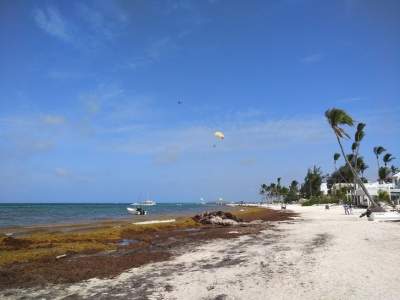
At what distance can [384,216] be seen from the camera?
32906mm

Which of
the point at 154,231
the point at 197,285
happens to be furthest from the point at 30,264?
the point at 154,231

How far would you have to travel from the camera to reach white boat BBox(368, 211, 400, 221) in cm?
3238

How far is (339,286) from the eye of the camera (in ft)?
33.2

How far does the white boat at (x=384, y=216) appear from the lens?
3238 centimetres

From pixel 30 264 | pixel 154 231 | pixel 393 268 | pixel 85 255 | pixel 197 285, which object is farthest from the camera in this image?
pixel 154 231

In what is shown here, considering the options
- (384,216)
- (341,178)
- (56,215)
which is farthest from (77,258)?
(341,178)

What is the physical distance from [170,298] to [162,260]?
612 cm

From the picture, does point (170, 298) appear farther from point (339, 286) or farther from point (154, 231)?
point (154, 231)

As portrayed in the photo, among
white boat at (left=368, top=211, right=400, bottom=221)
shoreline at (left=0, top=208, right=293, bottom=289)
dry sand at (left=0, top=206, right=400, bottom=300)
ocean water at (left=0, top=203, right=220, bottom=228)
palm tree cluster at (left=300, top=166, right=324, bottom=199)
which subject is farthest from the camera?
palm tree cluster at (left=300, top=166, right=324, bottom=199)

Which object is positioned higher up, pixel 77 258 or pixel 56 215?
pixel 56 215

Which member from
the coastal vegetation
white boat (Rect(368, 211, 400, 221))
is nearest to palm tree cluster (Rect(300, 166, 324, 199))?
the coastal vegetation

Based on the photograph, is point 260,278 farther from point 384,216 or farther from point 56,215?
point 56,215

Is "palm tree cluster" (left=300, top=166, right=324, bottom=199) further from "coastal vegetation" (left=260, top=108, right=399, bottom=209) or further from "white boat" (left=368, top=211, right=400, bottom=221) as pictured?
"white boat" (left=368, top=211, right=400, bottom=221)

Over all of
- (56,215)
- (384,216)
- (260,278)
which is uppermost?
(56,215)
